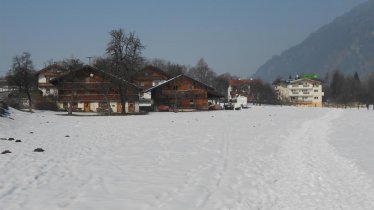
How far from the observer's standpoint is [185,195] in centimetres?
1171

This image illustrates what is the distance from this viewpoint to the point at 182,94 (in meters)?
83.5

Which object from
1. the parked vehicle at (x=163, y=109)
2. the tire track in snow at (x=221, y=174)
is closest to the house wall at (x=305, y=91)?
the parked vehicle at (x=163, y=109)

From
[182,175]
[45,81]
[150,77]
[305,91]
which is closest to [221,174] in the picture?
[182,175]

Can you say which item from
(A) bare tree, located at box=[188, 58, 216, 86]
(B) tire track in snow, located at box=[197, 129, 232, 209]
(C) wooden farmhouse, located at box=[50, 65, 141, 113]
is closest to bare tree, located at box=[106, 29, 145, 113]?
(C) wooden farmhouse, located at box=[50, 65, 141, 113]

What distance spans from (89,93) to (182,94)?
704 inches

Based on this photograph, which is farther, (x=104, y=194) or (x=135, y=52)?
(x=135, y=52)

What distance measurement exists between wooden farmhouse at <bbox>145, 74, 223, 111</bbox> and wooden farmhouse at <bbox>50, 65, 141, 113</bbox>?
35.3 feet

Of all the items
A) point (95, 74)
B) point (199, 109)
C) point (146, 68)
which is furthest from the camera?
point (146, 68)

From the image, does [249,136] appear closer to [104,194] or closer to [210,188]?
[210,188]

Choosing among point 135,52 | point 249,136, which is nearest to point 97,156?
point 249,136

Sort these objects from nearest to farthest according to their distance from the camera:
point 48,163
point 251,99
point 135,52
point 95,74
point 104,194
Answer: point 104,194 < point 48,163 < point 135,52 < point 95,74 < point 251,99

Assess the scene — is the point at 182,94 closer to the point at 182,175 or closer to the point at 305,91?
the point at 182,175

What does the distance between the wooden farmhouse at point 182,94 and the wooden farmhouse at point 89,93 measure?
35.3ft

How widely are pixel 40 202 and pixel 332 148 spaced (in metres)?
16.7
